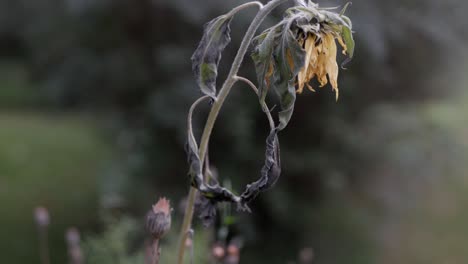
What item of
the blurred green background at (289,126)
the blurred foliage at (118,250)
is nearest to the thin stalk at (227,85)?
the blurred foliage at (118,250)

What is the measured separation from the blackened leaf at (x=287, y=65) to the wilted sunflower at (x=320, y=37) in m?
0.01

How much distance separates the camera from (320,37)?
31.6 inches

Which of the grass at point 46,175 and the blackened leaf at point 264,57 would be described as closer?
the blackened leaf at point 264,57

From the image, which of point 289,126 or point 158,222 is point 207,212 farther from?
point 289,126

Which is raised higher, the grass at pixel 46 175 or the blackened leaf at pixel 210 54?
the blackened leaf at pixel 210 54

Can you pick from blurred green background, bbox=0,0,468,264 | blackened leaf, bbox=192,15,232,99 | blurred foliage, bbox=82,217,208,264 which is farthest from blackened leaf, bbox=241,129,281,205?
blurred green background, bbox=0,0,468,264

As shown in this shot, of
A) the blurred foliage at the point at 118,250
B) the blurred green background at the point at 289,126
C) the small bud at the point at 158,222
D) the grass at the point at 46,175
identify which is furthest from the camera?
the grass at the point at 46,175

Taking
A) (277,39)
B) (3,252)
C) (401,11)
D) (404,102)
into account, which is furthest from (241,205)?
(3,252)

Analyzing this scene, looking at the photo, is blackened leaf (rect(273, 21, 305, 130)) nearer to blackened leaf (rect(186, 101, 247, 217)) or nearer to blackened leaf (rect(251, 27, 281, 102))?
blackened leaf (rect(251, 27, 281, 102))

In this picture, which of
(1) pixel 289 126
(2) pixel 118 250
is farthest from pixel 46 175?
(2) pixel 118 250

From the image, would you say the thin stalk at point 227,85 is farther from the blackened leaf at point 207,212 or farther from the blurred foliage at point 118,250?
the blurred foliage at point 118,250

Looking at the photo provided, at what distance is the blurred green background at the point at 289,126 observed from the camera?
243 centimetres

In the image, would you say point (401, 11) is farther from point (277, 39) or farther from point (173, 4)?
point (277, 39)

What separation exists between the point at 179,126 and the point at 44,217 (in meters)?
1.05
